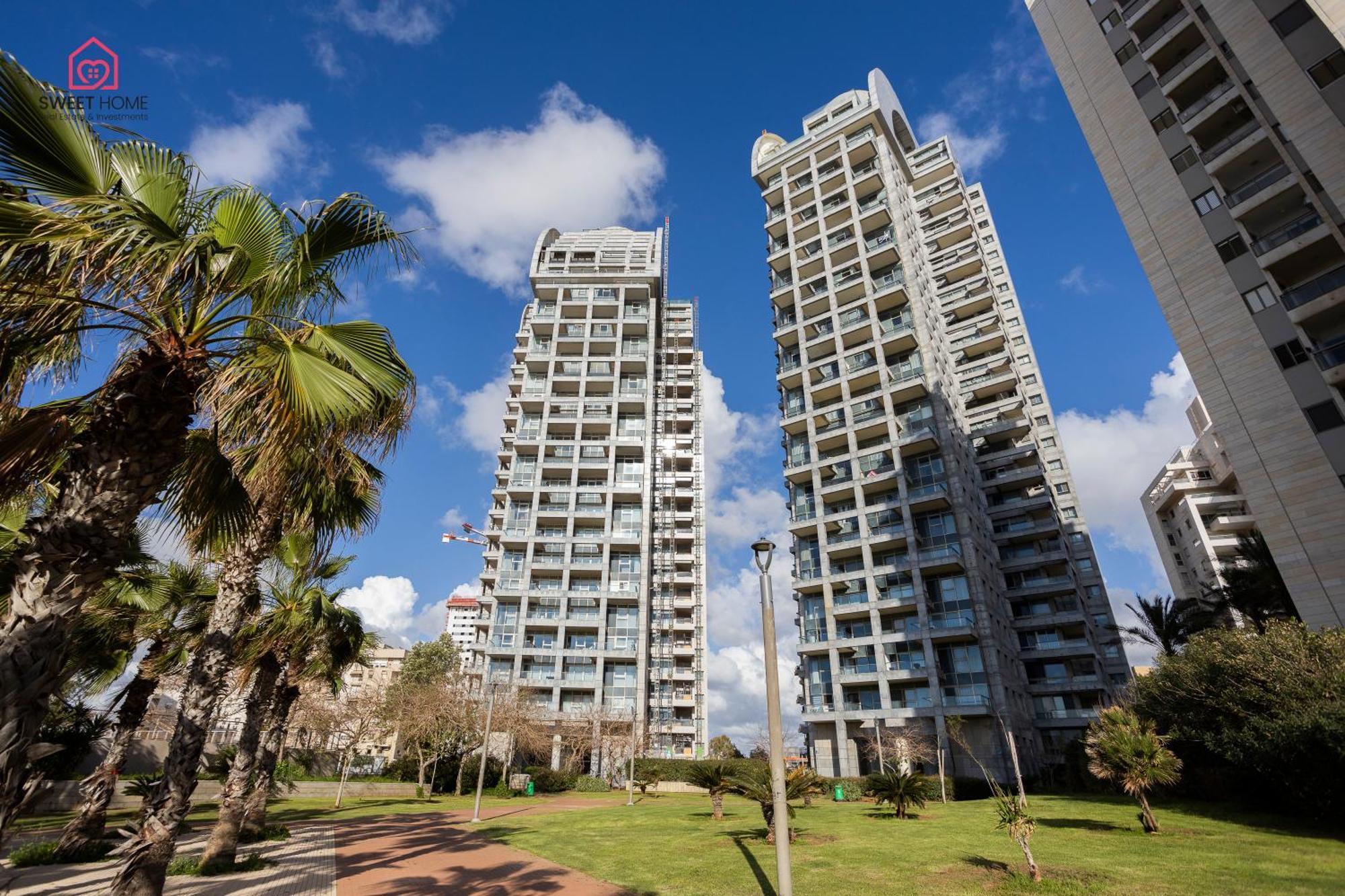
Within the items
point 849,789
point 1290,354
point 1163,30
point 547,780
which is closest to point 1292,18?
point 1163,30

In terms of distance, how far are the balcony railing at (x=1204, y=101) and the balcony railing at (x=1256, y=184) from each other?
4127mm

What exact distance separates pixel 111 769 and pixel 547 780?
29.7 meters

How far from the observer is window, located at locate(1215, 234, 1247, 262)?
26781 mm

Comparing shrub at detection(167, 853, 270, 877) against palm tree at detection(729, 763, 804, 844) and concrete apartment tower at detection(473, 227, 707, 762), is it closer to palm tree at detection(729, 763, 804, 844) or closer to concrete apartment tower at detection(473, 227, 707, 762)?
palm tree at detection(729, 763, 804, 844)

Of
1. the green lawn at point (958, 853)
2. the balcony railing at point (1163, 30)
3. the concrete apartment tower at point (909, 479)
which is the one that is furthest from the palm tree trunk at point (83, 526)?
the balcony railing at point (1163, 30)

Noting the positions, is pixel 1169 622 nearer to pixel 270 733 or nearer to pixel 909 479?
pixel 909 479

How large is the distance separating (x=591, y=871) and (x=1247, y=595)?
36.0 m

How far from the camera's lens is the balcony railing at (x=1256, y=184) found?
1028 inches

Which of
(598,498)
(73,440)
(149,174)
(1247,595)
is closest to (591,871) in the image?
(73,440)

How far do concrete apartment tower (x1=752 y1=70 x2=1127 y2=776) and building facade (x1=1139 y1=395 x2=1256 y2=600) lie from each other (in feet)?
70.8

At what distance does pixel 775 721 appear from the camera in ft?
30.2

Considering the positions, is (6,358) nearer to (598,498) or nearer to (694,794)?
(694,794)

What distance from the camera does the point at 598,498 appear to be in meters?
57.8

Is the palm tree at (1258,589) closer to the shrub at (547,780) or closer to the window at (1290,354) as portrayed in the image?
the window at (1290,354)
